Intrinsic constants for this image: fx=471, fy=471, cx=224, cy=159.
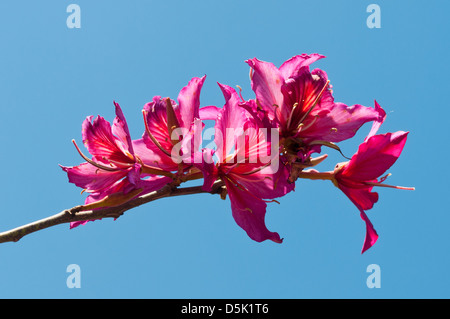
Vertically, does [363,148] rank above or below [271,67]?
below

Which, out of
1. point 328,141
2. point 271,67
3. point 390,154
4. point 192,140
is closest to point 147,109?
point 192,140

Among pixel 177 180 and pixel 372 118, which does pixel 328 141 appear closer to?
pixel 372 118

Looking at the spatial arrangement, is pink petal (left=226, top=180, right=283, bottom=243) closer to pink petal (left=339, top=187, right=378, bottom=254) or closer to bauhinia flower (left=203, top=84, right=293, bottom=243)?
bauhinia flower (left=203, top=84, right=293, bottom=243)

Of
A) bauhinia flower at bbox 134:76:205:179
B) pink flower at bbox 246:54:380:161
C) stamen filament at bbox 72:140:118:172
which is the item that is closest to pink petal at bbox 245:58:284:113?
pink flower at bbox 246:54:380:161

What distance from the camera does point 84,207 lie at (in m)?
0.84

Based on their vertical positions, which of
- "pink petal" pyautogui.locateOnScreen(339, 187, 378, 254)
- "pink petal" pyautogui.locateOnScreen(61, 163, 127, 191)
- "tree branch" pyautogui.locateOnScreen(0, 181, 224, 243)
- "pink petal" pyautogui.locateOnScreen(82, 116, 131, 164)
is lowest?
"pink petal" pyautogui.locateOnScreen(339, 187, 378, 254)

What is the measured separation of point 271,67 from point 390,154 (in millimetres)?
287

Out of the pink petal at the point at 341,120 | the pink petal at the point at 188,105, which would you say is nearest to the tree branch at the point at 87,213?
the pink petal at the point at 188,105

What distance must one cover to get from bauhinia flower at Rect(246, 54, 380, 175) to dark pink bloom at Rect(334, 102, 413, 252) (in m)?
0.05

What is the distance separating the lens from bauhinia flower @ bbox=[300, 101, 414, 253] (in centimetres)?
92

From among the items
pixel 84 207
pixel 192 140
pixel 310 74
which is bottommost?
pixel 84 207

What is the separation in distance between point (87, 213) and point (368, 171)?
0.54 meters

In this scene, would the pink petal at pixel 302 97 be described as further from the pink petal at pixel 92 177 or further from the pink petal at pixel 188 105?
Result: the pink petal at pixel 92 177

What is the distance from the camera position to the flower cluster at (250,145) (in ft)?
2.81
